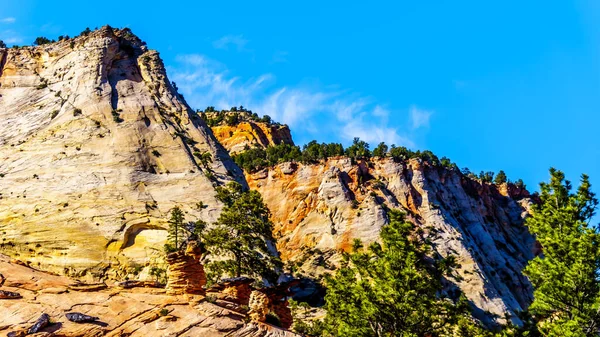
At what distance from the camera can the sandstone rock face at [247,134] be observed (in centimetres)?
13512

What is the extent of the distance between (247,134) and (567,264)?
11248cm

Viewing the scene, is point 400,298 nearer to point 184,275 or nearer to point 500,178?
point 184,275

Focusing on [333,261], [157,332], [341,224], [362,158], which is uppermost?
[362,158]

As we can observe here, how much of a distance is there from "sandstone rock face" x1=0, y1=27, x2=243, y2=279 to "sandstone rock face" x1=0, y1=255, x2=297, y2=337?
1059 inches

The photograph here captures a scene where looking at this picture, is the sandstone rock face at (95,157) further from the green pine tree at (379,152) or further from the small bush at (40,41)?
the green pine tree at (379,152)

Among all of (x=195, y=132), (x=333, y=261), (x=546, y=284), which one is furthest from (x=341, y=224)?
(x=546, y=284)

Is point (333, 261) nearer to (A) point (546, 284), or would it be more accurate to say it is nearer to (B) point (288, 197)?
(B) point (288, 197)

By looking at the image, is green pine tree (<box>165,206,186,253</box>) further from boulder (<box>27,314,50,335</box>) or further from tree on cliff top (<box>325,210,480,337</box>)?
boulder (<box>27,314,50,335</box>)

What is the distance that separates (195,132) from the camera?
74.6 m

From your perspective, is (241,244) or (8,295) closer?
(8,295)

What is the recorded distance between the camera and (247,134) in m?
138

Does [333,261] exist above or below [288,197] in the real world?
below

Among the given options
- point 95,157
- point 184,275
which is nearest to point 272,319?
point 184,275

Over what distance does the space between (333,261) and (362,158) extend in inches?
1073
